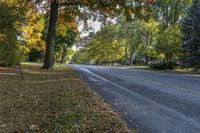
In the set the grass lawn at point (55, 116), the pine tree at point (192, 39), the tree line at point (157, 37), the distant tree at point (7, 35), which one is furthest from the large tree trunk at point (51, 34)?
the grass lawn at point (55, 116)

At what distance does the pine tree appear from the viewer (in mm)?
44531

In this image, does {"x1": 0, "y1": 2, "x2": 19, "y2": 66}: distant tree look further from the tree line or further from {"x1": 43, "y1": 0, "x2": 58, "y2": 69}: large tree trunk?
the tree line

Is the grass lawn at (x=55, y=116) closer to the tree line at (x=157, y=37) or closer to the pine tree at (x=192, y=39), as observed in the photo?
the tree line at (x=157, y=37)

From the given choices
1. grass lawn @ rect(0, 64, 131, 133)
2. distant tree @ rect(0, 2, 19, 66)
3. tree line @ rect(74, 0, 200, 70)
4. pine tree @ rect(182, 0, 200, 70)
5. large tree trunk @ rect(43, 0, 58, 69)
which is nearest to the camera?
grass lawn @ rect(0, 64, 131, 133)

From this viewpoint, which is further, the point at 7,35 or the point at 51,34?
the point at 51,34

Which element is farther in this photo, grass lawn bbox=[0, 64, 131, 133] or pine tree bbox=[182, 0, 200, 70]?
pine tree bbox=[182, 0, 200, 70]

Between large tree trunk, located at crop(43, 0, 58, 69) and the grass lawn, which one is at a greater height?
large tree trunk, located at crop(43, 0, 58, 69)

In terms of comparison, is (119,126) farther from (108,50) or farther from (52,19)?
(108,50)

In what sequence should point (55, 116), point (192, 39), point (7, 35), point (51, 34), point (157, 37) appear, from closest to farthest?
point (55, 116), point (7, 35), point (51, 34), point (192, 39), point (157, 37)

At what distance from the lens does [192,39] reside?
45.1 meters

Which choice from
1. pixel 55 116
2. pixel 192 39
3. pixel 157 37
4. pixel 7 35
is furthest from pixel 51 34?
pixel 157 37

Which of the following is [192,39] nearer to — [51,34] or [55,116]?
[51,34]

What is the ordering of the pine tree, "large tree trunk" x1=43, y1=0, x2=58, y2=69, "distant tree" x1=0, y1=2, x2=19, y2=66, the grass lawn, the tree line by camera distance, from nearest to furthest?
the grass lawn, "distant tree" x1=0, y1=2, x2=19, y2=66, "large tree trunk" x1=43, y1=0, x2=58, y2=69, the pine tree, the tree line

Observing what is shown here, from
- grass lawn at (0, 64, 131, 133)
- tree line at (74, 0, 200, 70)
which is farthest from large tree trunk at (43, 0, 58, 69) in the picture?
grass lawn at (0, 64, 131, 133)
